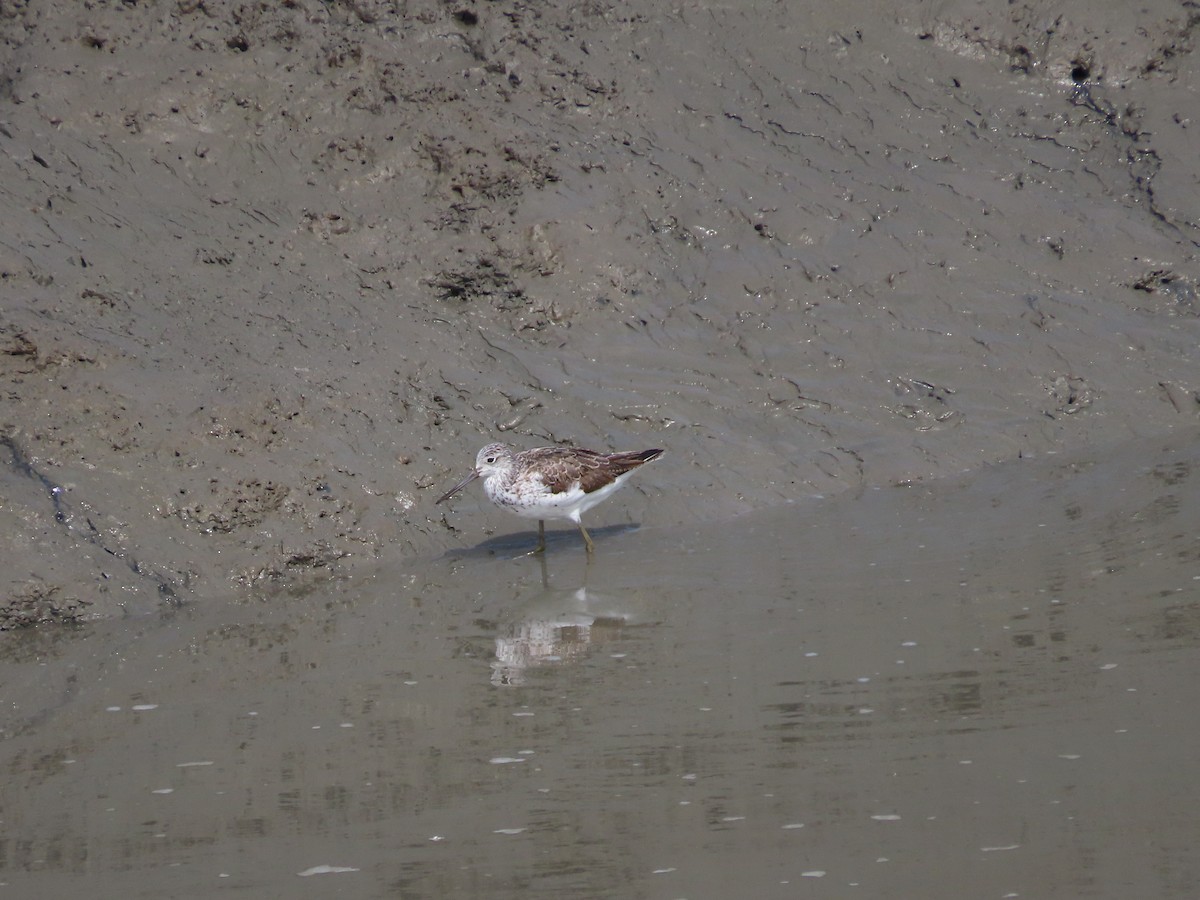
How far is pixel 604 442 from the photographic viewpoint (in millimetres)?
10172

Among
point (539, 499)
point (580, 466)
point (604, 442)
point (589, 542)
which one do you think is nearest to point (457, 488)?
point (539, 499)

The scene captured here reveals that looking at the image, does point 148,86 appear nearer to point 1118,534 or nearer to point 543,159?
point 543,159

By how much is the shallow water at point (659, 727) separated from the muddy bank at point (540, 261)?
94 cm

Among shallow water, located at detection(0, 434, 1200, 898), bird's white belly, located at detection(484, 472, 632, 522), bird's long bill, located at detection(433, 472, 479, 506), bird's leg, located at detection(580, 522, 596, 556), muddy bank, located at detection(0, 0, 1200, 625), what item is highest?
muddy bank, located at detection(0, 0, 1200, 625)

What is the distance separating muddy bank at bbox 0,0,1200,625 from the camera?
9.14 meters

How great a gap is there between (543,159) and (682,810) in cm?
758

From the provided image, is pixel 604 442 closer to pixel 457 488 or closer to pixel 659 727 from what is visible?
pixel 457 488

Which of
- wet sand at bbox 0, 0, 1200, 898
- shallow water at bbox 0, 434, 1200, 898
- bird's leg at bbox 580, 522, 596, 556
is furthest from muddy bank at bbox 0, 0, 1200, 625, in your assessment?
shallow water at bbox 0, 434, 1200, 898

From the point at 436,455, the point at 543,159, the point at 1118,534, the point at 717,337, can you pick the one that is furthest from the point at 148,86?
the point at 1118,534

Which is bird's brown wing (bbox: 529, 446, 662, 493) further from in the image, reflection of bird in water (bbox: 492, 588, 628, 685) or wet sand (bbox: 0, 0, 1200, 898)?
reflection of bird in water (bbox: 492, 588, 628, 685)

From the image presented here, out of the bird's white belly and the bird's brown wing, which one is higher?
the bird's brown wing

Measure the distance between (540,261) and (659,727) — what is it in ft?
19.6

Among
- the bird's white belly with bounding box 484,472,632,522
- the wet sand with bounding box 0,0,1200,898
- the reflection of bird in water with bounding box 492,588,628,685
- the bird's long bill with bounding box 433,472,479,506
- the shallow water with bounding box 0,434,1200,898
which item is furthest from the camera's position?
the bird's long bill with bounding box 433,472,479,506

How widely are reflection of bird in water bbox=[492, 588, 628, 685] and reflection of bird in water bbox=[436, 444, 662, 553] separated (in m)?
1.00
